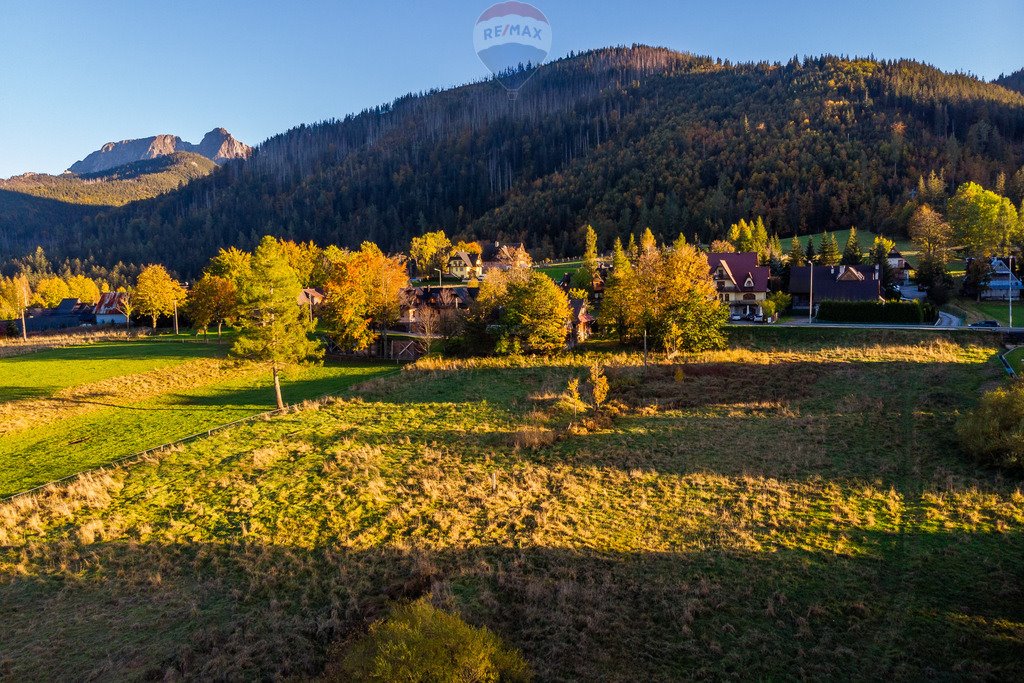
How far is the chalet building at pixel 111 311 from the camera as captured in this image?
8456 cm

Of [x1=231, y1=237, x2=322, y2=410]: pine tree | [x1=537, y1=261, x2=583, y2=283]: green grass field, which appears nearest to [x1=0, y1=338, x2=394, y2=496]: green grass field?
[x1=231, y1=237, x2=322, y2=410]: pine tree

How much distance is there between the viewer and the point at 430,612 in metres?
9.27

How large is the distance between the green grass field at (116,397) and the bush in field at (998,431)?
34.4 metres

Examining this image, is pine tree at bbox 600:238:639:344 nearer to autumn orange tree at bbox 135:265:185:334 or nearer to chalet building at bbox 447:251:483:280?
chalet building at bbox 447:251:483:280

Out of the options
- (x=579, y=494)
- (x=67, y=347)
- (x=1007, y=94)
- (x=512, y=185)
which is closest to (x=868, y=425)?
(x=579, y=494)

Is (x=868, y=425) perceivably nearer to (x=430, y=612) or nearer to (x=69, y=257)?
(x=430, y=612)

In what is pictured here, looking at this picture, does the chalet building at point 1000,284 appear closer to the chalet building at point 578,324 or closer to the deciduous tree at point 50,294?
the chalet building at point 578,324

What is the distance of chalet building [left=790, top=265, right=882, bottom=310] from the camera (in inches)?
2151

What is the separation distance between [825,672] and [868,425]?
58.4ft

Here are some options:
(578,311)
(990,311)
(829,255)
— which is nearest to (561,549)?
(578,311)

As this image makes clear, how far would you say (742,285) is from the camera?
198 feet

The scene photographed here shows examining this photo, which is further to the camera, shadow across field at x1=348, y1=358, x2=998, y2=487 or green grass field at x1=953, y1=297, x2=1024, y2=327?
green grass field at x1=953, y1=297, x2=1024, y2=327

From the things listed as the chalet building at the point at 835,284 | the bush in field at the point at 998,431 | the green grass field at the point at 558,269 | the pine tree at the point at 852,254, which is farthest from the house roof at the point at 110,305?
the pine tree at the point at 852,254

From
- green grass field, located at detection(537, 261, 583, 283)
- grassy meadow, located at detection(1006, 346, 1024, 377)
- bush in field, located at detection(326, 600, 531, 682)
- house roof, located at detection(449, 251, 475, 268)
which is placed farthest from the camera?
house roof, located at detection(449, 251, 475, 268)
